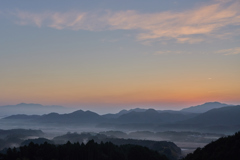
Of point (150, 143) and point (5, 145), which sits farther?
point (5, 145)

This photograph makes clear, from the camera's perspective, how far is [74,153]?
3125 inches

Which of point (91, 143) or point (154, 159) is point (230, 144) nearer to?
point (154, 159)

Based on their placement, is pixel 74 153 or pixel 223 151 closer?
pixel 223 151

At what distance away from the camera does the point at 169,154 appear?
147m

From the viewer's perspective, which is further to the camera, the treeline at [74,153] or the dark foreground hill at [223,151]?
the treeline at [74,153]

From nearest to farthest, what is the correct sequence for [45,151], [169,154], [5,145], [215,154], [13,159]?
[215,154] < [13,159] < [45,151] < [169,154] < [5,145]

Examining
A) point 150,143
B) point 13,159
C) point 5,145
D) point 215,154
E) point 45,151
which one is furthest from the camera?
point 5,145

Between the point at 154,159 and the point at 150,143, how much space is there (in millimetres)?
87629

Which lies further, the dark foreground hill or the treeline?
the treeline

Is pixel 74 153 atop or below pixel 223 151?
below

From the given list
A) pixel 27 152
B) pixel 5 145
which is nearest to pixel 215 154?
pixel 27 152

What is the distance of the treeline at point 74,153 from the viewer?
7362cm

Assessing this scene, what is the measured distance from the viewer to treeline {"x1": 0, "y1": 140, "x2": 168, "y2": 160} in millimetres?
73625

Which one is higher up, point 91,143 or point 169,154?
point 91,143
